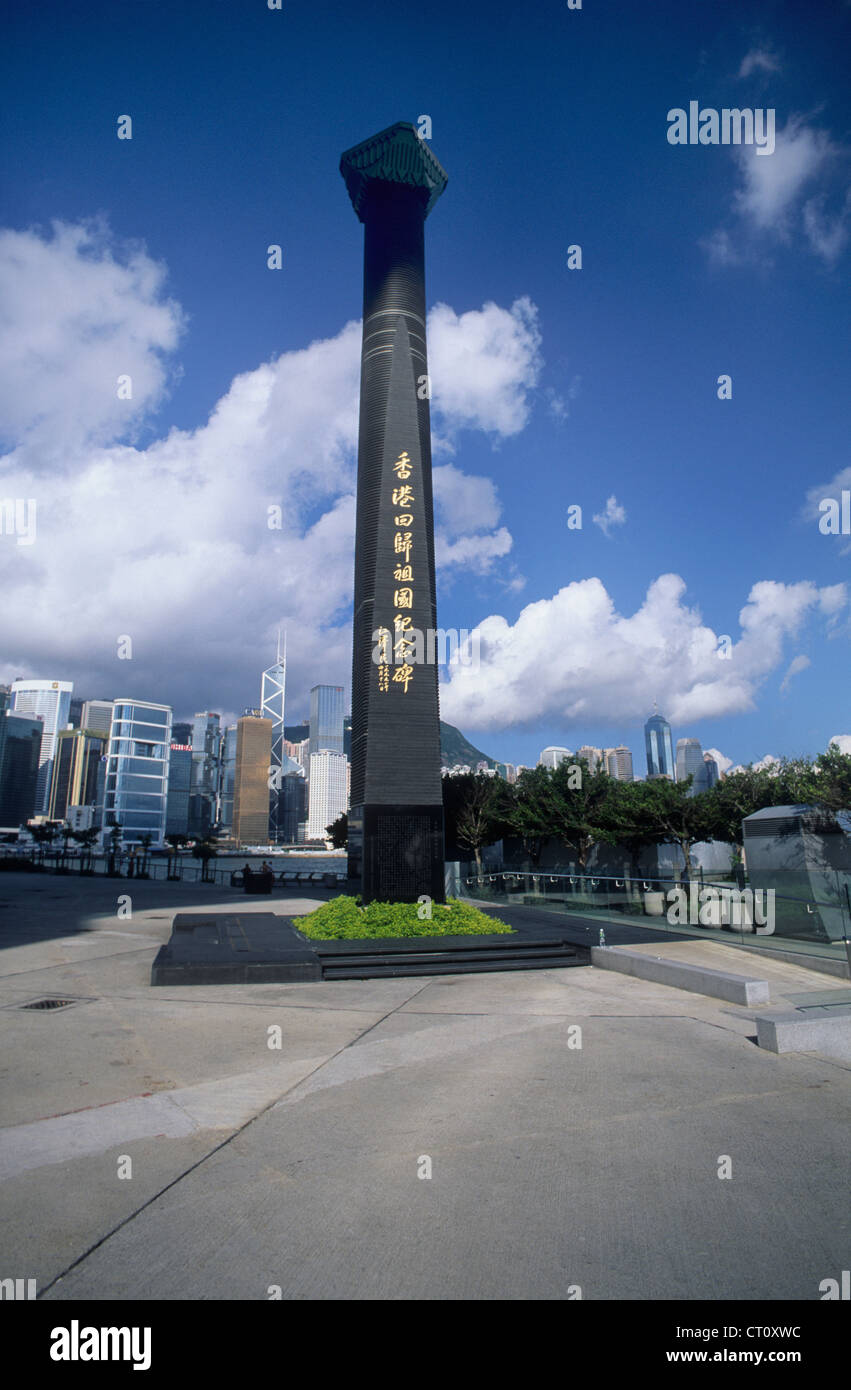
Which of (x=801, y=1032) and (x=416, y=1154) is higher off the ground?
(x=801, y=1032)

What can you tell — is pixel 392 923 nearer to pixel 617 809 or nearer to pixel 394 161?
pixel 617 809

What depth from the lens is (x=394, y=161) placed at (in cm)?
2558

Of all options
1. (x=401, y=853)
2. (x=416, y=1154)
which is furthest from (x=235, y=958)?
(x=416, y=1154)

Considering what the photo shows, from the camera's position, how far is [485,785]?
40.4 m

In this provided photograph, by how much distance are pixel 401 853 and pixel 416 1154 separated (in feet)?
42.0

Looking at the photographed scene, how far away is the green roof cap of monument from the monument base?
2066 centimetres

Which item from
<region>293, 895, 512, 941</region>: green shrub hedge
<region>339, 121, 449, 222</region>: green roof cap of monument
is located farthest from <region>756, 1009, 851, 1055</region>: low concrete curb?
<region>339, 121, 449, 222</region>: green roof cap of monument

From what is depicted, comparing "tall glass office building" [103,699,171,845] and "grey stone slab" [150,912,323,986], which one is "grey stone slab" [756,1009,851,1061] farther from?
"tall glass office building" [103,699,171,845]

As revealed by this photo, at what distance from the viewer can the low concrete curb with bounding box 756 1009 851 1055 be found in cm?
721

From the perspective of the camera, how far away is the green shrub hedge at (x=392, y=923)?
546 inches

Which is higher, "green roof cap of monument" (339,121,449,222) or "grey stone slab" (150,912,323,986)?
"green roof cap of monument" (339,121,449,222)
